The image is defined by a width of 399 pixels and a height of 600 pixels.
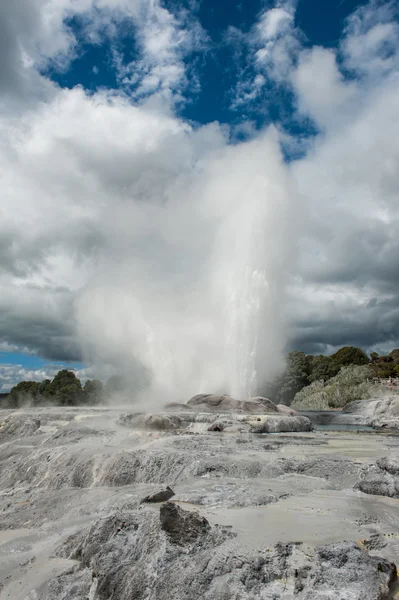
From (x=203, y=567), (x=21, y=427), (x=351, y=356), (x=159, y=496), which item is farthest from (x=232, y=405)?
(x=351, y=356)

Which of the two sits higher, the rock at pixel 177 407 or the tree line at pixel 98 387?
the tree line at pixel 98 387

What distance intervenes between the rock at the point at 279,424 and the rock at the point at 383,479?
8962 millimetres

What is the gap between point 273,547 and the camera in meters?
5.05

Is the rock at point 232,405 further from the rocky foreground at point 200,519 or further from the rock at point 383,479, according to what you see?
the rock at point 383,479

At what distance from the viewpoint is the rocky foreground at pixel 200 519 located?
4.67 metres

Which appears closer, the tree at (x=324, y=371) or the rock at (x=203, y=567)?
the rock at (x=203, y=567)

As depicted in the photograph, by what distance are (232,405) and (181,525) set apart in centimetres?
1869

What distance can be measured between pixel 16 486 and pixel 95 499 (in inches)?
170

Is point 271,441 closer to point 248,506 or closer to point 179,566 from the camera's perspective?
point 248,506

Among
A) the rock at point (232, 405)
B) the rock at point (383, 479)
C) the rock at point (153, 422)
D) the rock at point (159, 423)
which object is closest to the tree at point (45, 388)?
the rock at point (232, 405)

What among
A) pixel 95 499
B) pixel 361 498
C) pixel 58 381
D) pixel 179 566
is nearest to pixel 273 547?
pixel 179 566

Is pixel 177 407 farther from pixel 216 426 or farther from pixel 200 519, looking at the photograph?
A: pixel 200 519

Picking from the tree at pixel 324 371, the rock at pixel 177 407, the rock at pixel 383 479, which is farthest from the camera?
the tree at pixel 324 371

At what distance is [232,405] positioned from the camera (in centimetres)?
2384
